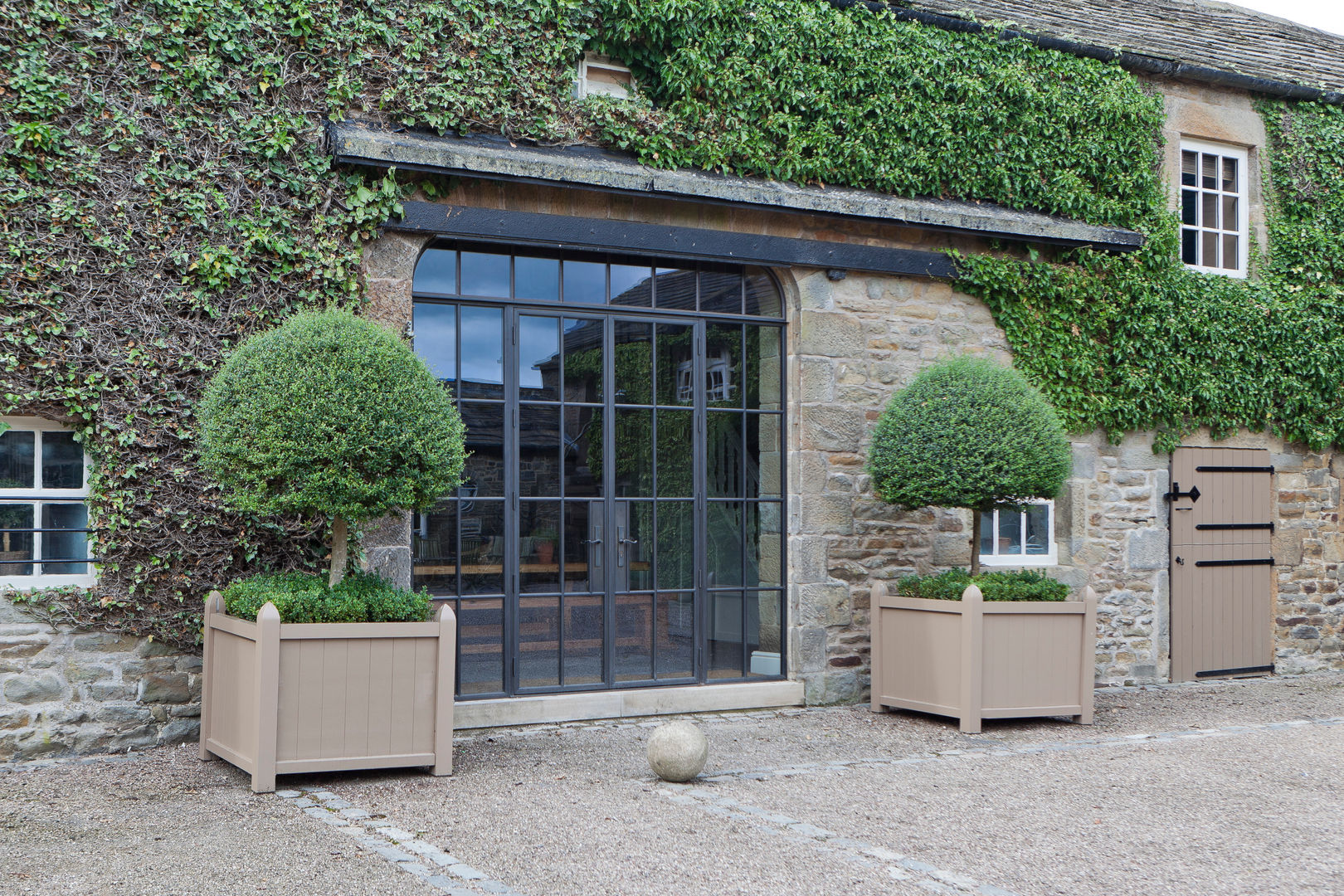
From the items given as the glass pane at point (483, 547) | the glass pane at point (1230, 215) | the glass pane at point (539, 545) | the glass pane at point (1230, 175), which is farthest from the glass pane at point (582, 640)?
the glass pane at point (1230, 175)

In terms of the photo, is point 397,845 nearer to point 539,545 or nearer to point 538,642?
point 538,642

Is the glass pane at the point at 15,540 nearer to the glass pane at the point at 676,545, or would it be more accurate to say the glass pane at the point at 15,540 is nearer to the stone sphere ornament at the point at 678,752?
the stone sphere ornament at the point at 678,752

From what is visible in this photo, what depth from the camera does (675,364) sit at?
25.8 feet

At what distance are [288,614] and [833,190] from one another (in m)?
4.55

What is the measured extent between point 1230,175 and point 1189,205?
1.90 feet

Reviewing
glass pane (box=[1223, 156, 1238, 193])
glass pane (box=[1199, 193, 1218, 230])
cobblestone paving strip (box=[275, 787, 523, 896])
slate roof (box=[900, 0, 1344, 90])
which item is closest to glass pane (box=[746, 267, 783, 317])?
slate roof (box=[900, 0, 1344, 90])

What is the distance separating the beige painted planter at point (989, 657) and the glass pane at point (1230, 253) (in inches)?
157

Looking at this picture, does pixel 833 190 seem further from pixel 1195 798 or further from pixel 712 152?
pixel 1195 798

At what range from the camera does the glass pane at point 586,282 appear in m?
7.57

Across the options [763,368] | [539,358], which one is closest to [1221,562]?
[763,368]

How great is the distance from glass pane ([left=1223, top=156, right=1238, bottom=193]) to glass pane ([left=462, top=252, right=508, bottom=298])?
247 inches

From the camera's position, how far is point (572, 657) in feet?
24.5

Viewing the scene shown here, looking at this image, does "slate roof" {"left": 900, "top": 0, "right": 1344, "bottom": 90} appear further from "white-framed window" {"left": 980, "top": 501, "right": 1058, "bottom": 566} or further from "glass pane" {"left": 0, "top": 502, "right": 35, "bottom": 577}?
"glass pane" {"left": 0, "top": 502, "right": 35, "bottom": 577}

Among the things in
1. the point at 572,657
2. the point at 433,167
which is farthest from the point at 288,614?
the point at 433,167
